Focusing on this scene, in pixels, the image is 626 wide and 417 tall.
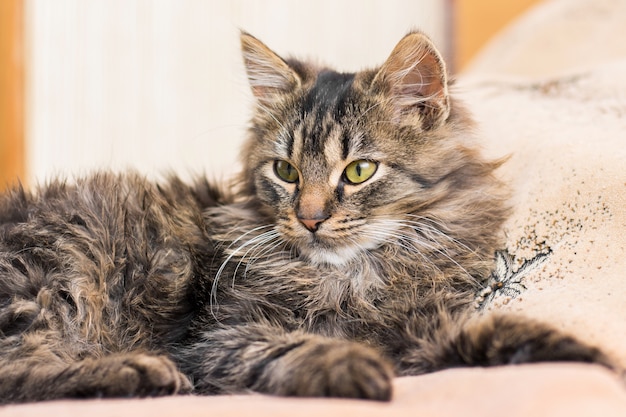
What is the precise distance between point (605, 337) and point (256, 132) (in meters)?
1.11

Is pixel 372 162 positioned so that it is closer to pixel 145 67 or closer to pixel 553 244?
pixel 553 244

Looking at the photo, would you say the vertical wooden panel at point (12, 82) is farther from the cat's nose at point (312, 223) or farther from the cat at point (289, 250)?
the cat's nose at point (312, 223)

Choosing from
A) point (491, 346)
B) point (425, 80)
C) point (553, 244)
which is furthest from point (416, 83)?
point (491, 346)

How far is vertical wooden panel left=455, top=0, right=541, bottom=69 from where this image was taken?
4.00m

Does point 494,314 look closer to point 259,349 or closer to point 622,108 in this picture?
point 259,349

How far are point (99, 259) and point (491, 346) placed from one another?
39.9 inches

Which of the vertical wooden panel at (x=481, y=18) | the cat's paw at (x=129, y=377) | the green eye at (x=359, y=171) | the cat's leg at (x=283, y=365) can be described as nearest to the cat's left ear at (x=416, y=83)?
the green eye at (x=359, y=171)

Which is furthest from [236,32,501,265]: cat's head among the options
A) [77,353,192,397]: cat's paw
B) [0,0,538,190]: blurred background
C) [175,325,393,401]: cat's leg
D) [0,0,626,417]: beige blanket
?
[0,0,538,190]: blurred background

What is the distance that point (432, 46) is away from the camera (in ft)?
5.43

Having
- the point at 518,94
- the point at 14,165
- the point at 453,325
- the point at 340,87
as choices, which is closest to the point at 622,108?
the point at 518,94

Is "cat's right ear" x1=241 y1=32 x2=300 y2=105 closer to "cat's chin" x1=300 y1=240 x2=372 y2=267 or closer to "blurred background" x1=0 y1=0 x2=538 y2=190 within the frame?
"cat's chin" x1=300 y1=240 x2=372 y2=267

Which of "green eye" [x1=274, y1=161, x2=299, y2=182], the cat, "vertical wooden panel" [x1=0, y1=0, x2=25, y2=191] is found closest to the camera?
the cat

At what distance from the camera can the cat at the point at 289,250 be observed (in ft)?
5.06

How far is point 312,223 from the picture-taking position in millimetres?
1623
